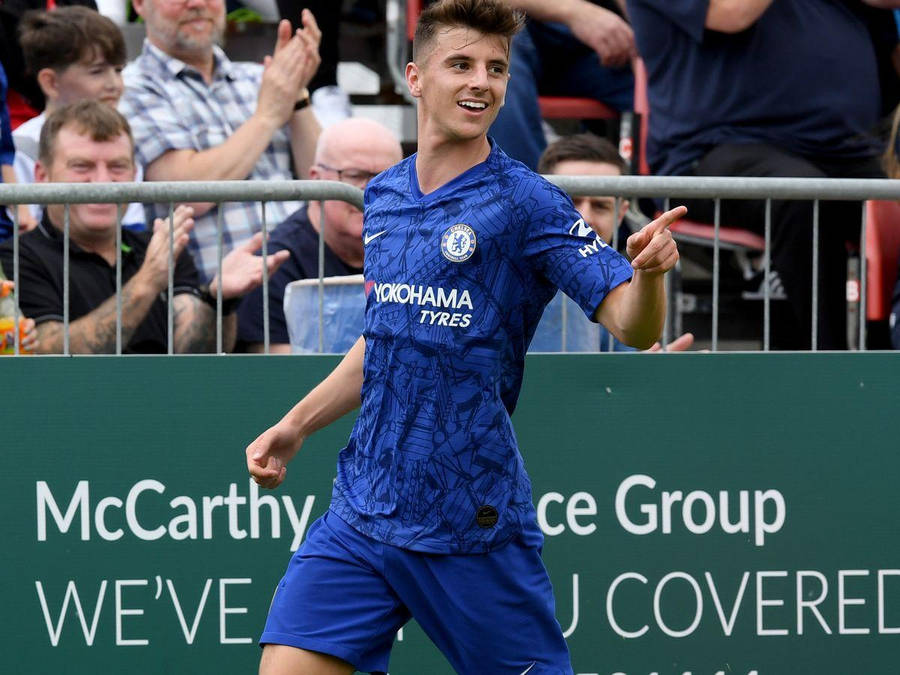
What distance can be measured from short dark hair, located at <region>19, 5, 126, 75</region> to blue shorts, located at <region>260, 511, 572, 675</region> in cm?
342

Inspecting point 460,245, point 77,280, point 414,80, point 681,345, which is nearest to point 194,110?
point 77,280

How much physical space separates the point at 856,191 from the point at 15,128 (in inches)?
Answer: 156

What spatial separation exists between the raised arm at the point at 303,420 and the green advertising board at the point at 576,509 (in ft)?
3.32

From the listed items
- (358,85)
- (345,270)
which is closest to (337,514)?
(345,270)

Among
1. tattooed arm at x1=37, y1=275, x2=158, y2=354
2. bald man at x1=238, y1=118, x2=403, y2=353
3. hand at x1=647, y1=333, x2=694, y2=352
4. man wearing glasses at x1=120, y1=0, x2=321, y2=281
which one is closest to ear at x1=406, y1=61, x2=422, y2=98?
bald man at x1=238, y1=118, x2=403, y2=353

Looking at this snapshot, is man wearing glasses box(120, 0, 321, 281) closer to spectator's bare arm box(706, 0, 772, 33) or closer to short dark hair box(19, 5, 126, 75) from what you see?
short dark hair box(19, 5, 126, 75)

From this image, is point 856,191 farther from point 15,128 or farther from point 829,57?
point 15,128

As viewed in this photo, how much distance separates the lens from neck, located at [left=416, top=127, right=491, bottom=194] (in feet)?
11.3

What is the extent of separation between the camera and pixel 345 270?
523 centimetres

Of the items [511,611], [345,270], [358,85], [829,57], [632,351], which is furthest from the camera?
[358,85]

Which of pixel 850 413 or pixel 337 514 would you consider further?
pixel 850 413

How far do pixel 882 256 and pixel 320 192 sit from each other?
239cm

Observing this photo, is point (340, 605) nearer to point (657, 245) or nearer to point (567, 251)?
point (567, 251)

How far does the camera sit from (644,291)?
119 inches
